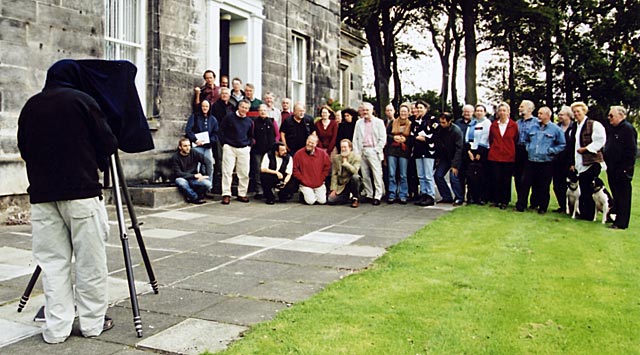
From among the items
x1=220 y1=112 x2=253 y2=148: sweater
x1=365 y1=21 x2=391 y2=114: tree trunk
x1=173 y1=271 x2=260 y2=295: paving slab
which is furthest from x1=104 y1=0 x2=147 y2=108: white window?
x1=365 y1=21 x2=391 y2=114: tree trunk

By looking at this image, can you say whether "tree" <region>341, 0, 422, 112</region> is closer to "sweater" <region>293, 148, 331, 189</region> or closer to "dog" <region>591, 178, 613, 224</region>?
"sweater" <region>293, 148, 331, 189</region>

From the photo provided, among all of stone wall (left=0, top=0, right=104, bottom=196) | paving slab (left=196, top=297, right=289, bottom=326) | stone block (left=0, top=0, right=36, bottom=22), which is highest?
stone block (left=0, top=0, right=36, bottom=22)

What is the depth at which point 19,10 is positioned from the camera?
8.96 meters

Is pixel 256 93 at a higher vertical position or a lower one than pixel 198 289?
higher

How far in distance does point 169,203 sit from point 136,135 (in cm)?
619

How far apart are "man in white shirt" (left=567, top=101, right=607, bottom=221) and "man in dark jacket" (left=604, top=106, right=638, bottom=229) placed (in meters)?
0.17

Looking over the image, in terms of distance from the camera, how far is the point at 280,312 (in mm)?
4992

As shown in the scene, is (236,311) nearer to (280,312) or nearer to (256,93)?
(280,312)

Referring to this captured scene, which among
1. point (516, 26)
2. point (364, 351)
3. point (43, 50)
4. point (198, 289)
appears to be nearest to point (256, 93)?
point (43, 50)

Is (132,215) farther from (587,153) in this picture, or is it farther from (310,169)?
(587,153)

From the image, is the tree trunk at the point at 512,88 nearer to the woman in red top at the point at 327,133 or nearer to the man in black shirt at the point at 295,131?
the woman in red top at the point at 327,133

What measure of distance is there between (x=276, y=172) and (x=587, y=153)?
5428 millimetres

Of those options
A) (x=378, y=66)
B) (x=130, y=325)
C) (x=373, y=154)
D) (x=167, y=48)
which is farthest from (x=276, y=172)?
(x=378, y=66)

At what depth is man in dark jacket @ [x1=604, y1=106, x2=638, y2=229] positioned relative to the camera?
9.62 m
